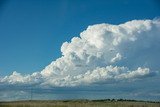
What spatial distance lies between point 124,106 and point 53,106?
27.2ft

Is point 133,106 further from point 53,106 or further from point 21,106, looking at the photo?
point 21,106

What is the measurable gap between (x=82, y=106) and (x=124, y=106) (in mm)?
5617

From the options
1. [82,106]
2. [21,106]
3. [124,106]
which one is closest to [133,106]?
[124,106]

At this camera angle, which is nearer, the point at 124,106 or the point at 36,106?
the point at 36,106

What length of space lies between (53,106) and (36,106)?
224 centimetres

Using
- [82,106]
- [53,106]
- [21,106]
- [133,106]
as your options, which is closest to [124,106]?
[133,106]

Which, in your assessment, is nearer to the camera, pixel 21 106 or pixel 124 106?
pixel 21 106

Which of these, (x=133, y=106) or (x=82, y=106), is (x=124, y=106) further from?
(x=82, y=106)

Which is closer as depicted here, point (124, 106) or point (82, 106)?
point (82, 106)

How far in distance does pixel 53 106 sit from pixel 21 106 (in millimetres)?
3610

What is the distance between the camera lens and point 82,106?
133 feet

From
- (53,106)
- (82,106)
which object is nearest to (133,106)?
(82,106)

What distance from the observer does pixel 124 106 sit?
4341 centimetres

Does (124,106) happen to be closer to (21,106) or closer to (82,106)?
(82,106)
